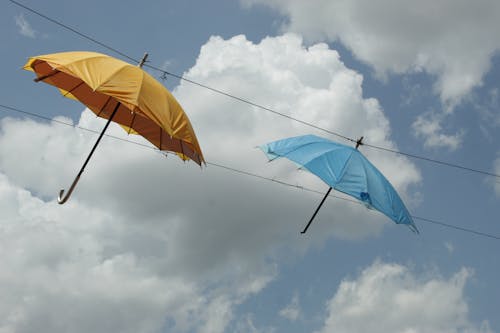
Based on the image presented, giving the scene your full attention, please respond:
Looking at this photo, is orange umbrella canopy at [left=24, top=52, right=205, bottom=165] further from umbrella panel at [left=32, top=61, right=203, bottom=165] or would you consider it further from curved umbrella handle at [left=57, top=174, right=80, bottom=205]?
curved umbrella handle at [left=57, top=174, right=80, bottom=205]

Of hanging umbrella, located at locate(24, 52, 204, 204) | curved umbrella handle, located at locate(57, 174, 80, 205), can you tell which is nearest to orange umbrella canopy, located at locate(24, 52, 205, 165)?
hanging umbrella, located at locate(24, 52, 204, 204)

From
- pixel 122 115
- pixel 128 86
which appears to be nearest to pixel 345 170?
pixel 128 86

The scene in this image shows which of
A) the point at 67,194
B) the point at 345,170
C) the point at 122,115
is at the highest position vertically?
the point at 345,170

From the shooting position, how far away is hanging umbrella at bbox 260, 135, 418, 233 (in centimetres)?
1171

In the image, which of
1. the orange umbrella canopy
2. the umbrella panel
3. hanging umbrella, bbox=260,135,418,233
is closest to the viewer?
the orange umbrella canopy

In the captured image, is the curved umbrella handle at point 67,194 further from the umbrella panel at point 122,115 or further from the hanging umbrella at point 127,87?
the umbrella panel at point 122,115

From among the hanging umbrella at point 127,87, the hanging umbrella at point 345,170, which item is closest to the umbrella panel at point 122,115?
the hanging umbrella at point 127,87

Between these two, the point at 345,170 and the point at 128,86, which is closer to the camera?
the point at 128,86

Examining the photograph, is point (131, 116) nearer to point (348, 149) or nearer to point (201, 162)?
point (201, 162)

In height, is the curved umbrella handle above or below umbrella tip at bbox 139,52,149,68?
below

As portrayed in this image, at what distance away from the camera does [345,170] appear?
12070mm

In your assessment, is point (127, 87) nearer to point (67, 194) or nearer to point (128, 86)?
point (128, 86)

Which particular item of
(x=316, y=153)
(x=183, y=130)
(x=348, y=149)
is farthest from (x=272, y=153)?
(x=183, y=130)

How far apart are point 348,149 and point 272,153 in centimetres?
196
